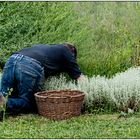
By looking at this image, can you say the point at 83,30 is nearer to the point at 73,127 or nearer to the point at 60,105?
the point at 60,105

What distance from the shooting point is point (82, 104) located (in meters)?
7.79

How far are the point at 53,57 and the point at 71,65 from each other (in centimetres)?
29

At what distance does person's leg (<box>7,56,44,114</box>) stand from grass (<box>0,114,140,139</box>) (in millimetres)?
159

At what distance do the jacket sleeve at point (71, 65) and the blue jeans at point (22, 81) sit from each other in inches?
16.3

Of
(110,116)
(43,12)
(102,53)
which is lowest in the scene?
(110,116)

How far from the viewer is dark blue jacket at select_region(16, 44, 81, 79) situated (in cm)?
793

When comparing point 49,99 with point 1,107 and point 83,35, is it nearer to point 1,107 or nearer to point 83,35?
point 1,107

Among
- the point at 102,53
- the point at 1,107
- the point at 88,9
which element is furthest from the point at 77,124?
the point at 88,9

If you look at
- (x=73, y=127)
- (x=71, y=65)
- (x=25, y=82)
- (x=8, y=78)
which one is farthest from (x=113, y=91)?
(x=8, y=78)

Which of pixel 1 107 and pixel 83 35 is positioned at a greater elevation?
pixel 83 35

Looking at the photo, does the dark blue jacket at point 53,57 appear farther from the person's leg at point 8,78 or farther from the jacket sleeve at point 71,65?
the person's leg at point 8,78

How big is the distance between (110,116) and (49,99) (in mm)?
893

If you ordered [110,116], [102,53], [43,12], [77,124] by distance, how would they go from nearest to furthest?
[77,124], [110,116], [102,53], [43,12]

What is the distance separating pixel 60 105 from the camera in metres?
7.49
